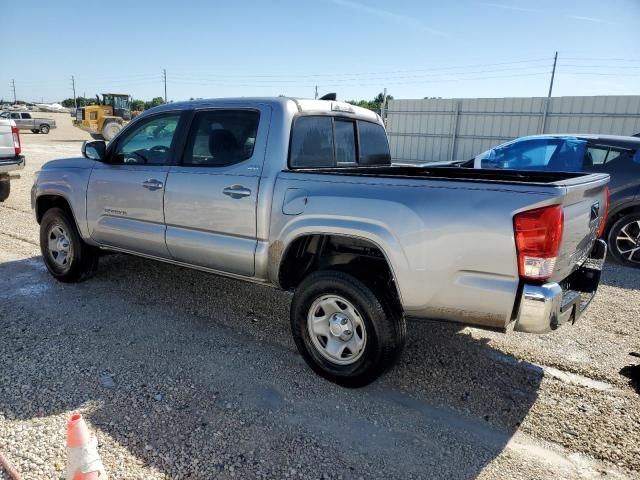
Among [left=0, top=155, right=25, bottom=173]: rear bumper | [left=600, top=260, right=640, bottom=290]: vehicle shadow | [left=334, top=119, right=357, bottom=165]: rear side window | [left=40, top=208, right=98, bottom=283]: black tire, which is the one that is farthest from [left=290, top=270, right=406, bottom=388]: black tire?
[left=0, top=155, right=25, bottom=173]: rear bumper

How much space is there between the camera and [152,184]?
4250mm

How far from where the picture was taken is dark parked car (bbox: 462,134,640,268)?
6525 mm

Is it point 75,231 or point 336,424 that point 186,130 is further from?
point 336,424

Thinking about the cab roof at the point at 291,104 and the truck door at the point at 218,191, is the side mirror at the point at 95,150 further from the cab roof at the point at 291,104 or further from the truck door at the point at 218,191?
the truck door at the point at 218,191

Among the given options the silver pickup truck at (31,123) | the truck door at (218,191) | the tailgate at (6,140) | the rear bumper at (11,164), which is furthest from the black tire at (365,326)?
the silver pickup truck at (31,123)

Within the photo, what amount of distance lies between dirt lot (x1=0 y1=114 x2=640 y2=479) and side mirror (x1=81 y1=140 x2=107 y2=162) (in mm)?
1391

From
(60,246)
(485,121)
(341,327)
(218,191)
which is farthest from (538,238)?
(485,121)

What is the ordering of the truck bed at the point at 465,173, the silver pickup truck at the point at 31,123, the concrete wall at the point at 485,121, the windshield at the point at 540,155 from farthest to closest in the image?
1. the silver pickup truck at the point at 31,123
2. the concrete wall at the point at 485,121
3. the windshield at the point at 540,155
4. the truck bed at the point at 465,173

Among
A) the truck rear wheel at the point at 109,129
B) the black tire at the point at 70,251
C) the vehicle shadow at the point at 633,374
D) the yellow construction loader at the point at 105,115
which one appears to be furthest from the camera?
the yellow construction loader at the point at 105,115

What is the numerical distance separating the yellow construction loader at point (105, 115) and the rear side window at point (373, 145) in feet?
95.4

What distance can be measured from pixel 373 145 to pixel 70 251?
11.1ft

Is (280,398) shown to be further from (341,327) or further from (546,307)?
(546,307)

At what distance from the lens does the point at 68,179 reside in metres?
4.96

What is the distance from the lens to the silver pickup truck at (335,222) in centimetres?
266
